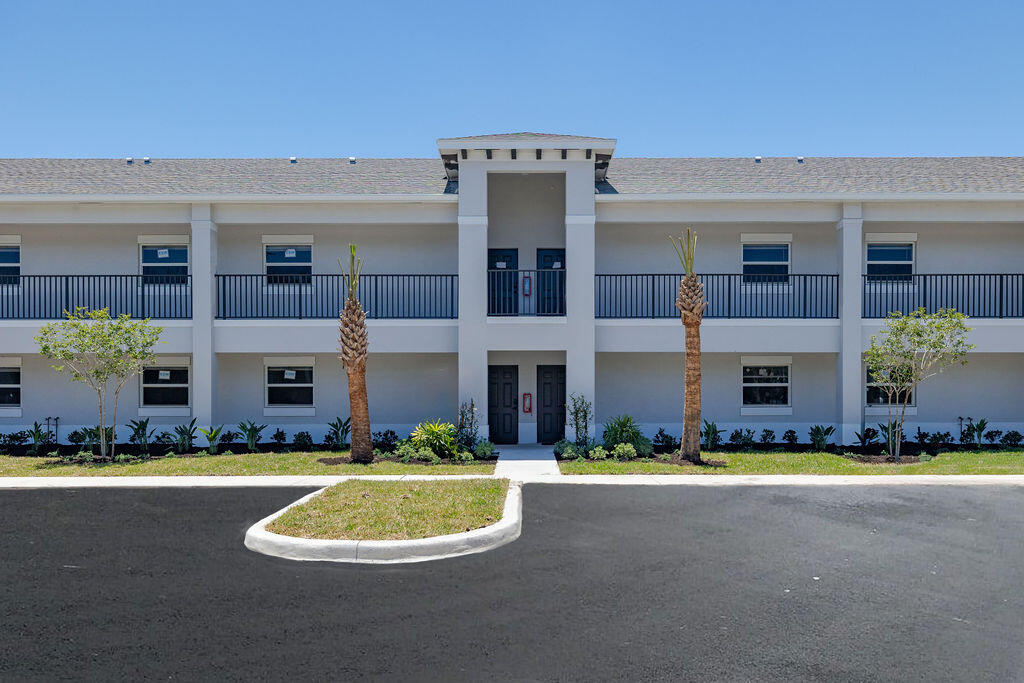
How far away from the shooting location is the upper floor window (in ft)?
58.1

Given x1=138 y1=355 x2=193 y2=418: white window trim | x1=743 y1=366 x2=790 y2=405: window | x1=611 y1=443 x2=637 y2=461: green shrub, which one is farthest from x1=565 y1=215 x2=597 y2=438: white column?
x1=138 y1=355 x2=193 y2=418: white window trim

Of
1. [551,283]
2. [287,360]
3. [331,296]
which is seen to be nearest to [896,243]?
[551,283]

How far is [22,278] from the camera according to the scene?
17.2 meters

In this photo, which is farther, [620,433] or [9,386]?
[9,386]

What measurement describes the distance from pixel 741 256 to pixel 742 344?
9.21ft

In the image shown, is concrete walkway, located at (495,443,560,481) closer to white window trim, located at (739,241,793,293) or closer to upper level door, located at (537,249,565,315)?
upper level door, located at (537,249,565,315)

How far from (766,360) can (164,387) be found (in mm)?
→ 16756

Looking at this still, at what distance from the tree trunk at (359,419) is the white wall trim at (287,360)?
12.6 feet

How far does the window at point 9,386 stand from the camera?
1770cm

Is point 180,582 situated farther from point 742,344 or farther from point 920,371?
point 920,371

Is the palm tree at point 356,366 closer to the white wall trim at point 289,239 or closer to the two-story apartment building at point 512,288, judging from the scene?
the two-story apartment building at point 512,288

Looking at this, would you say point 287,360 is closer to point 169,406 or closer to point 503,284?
point 169,406

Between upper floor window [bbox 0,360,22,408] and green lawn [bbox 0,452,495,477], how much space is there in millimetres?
3445

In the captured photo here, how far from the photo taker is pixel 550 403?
1755cm
